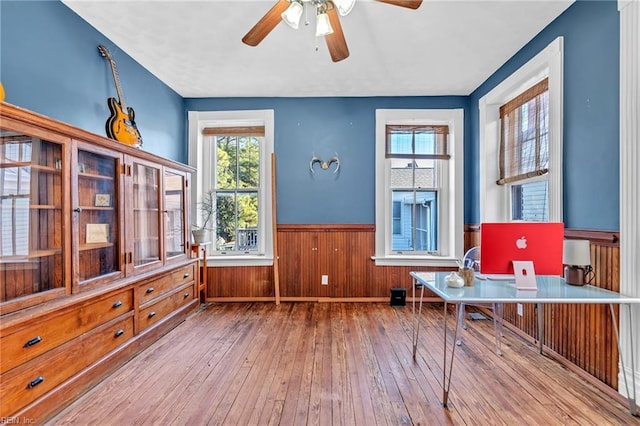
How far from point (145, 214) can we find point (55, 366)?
1272mm

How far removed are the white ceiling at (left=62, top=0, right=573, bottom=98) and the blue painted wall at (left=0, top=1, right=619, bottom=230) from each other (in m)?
0.18

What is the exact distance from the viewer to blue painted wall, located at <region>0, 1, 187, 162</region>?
1.87 meters

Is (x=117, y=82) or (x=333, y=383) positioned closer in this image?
(x=333, y=383)

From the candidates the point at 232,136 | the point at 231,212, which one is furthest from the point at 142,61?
the point at 231,212

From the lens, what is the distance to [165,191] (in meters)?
2.91

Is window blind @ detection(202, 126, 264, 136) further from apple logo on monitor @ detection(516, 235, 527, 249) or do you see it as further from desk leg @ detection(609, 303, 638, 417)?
desk leg @ detection(609, 303, 638, 417)

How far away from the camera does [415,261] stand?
12.5ft

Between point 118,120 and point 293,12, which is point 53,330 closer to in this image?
point 118,120

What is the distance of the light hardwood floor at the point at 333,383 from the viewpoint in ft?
5.63

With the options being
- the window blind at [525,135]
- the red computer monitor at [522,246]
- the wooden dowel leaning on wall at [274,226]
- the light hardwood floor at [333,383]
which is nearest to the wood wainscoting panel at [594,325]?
the light hardwood floor at [333,383]

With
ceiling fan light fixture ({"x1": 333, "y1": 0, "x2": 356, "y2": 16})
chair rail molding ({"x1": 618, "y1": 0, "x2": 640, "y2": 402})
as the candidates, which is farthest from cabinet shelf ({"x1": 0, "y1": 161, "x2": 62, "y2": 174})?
chair rail molding ({"x1": 618, "y1": 0, "x2": 640, "y2": 402})

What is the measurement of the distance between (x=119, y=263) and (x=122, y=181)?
0.63m

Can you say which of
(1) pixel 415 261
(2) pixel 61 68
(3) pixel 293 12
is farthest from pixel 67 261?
(1) pixel 415 261

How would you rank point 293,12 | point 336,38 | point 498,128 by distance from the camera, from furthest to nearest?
point 498,128 < point 336,38 < point 293,12
